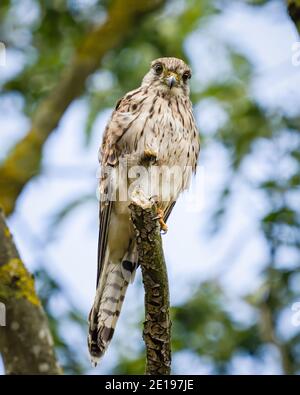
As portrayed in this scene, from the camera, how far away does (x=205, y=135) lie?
28.2 ft

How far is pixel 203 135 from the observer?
28.2ft

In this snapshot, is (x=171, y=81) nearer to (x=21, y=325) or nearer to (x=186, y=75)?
(x=186, y=75)

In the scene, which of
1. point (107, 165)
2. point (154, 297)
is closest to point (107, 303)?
point (107, 165)

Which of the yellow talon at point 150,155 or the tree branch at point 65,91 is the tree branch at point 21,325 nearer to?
the yellow talon at point 150,155

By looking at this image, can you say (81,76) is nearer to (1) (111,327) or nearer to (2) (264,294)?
(2) (264,294)

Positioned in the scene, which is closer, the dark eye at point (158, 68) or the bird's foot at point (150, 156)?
the bird's foot at point (150, 156)

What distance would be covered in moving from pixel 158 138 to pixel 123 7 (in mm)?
3228

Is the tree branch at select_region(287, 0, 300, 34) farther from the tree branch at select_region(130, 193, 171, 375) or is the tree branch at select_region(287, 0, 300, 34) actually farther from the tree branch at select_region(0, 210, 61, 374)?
the tree branch at select_region(0, 210, 61, 374)

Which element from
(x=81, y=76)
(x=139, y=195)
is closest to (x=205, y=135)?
(x=81, y=76)

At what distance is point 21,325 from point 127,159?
1.32m

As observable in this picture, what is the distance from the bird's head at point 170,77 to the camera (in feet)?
22.6

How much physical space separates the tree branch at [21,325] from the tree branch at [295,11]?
97.6 inches
